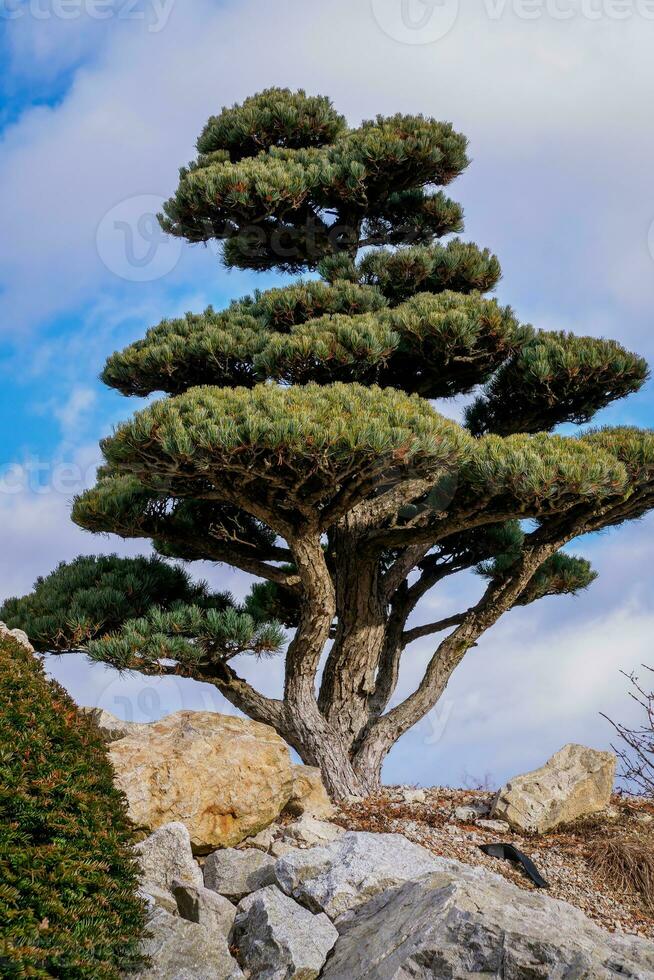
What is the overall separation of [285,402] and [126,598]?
2.74 meters

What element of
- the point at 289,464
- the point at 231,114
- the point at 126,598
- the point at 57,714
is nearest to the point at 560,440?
the point at 289,464

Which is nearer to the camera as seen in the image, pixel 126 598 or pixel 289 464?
pixel 289 464

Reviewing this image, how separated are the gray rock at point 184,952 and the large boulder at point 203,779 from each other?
3.72ft

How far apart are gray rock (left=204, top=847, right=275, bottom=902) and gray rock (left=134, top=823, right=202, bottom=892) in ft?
0.84

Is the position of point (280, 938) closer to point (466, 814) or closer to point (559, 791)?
point (466, 814)

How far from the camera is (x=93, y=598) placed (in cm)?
784

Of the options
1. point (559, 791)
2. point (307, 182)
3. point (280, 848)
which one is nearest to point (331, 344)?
point (307, 182)

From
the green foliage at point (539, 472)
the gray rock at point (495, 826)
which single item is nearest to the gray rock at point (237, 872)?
the gray rock at point (495, 826)

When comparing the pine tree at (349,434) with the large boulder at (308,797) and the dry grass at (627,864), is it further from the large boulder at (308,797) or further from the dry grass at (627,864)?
the dry grass at (627,864)

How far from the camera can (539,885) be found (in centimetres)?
599

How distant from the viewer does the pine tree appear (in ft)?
21.2

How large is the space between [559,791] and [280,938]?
12.0 feet

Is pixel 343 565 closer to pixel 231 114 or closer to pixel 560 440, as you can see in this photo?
pixel 560 440

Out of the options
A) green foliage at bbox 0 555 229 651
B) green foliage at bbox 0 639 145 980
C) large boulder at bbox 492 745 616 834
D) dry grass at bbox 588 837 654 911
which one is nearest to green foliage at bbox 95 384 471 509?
green foliage at bbox 0 555 229 651
